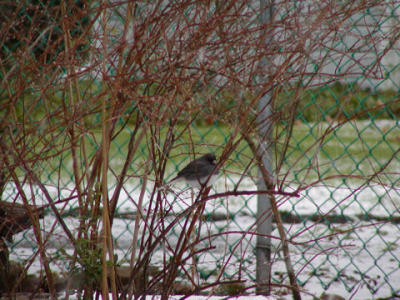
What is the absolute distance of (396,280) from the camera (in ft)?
8.83

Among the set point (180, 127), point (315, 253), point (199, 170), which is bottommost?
point (315, 253)

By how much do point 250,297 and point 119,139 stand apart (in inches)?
129

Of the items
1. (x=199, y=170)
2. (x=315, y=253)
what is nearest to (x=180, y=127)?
(x=199, y=170)

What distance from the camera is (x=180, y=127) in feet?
7.66

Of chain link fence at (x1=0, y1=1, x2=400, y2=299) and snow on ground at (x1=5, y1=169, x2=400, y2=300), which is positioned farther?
snow on ground at (x1=5, y1=169, x2=400, y2=300)

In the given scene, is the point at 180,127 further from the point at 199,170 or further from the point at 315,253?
the point at 315,253

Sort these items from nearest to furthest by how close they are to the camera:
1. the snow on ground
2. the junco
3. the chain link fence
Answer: the chain link fence, the junco, the snow on ground

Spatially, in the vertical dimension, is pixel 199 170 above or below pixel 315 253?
above

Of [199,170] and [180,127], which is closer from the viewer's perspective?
[199,170]

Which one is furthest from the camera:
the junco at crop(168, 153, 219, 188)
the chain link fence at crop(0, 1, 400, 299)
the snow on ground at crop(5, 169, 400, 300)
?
the snow on ground at crop(5, 169, 400, 300)

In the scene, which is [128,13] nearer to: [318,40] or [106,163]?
[106,163]

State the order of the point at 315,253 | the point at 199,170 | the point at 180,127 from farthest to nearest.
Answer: the point at 180,127 → the point at 315,253 → the point at 199,170

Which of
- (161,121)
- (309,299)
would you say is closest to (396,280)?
(309,299)

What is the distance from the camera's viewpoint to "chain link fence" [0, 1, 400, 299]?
1449mm
